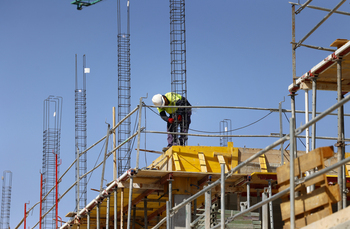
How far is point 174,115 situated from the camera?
2256cm

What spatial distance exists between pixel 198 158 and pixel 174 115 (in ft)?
9.71

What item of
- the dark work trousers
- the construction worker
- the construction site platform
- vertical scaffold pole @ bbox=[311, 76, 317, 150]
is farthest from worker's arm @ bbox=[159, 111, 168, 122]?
vertical scaffold pole @ bbox=[311, 76, 317, 150]

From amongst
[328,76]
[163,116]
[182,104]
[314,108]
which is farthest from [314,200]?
[182,104]

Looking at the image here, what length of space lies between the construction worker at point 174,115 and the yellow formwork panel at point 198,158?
1706 mm

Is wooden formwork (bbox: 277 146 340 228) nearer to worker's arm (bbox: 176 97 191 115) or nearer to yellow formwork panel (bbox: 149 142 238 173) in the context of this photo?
yellow formwork panel (bbox: 149 142 238 173)

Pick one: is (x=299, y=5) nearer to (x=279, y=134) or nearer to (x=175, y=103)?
(x=279, y=134)

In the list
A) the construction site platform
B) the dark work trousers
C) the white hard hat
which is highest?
the white hard hat

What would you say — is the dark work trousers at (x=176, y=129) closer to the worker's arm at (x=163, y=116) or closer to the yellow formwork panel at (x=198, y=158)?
the worker's arm at (x=163, y=116)

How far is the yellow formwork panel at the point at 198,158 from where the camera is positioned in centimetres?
1977

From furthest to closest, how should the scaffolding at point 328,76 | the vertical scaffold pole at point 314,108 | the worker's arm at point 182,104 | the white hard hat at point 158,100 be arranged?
1. the white hard hat at point 158,100
2. the worker's arm at point 182,104
3. the vertical scaffold pole at point 314,108
4. the scaffolding at point 328,76

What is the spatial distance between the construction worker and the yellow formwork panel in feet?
5.60

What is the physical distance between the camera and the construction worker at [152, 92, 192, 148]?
73.4ft

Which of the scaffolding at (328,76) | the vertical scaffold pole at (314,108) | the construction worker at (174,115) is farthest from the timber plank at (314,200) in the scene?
the construction worker at (174,115)

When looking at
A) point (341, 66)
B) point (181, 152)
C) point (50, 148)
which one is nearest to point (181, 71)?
point (181, 152)
